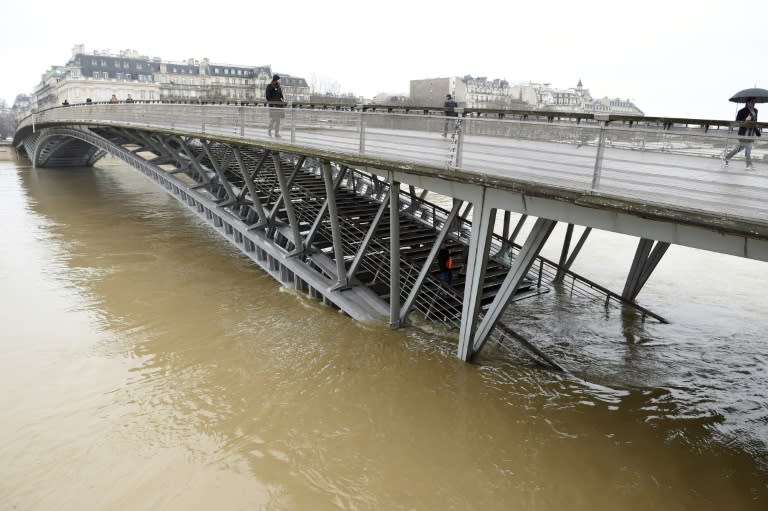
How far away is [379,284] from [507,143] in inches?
216

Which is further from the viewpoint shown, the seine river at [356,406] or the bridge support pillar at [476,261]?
the bridge support pillar at [476,261]

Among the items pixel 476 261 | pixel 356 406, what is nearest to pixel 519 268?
pixel 476 261

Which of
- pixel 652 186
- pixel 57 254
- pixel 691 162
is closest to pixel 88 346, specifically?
pixel 57 254

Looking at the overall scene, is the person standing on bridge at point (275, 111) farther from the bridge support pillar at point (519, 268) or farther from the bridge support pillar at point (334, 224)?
the bridge support pillar at point (519, 268)

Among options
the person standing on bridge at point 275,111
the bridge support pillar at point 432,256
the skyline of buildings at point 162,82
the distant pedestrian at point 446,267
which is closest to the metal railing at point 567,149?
the person standing on bridge at point 275,111

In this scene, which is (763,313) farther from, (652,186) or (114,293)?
(114,293)

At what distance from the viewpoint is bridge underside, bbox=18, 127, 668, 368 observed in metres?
7.80

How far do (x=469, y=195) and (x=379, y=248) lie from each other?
5794 millimetres

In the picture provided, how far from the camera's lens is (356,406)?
7.71 meters

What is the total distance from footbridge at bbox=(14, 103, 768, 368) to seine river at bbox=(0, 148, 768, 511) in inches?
37.0

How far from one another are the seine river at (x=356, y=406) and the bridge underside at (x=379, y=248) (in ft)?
2.16

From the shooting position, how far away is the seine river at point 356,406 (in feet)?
19.9

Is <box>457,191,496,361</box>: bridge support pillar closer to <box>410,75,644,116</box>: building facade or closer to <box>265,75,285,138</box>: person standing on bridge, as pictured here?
<box>265,75,285,138</box>: person standing on bridge

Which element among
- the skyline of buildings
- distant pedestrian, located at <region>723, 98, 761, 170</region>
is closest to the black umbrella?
distant pedestrian, located at <region>723, 98, 761, 170</region>
